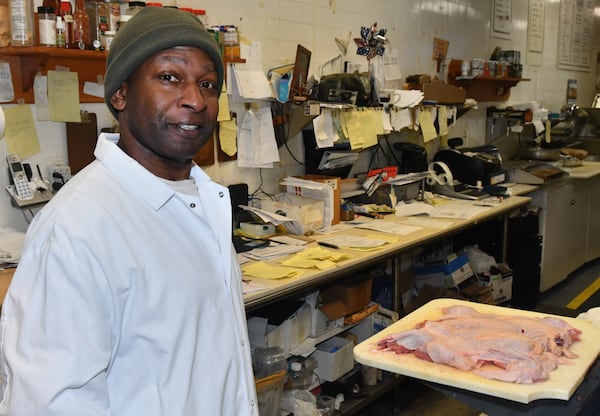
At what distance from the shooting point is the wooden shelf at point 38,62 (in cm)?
218

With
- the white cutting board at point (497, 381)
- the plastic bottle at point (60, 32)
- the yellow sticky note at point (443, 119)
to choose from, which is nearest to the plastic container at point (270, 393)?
the white cutting board at point (497, 381)

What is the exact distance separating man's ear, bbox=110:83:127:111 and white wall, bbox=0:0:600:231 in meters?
1.27

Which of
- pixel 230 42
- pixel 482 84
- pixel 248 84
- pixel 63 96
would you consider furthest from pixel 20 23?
pixel 482 84

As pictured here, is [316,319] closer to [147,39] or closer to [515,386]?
[515,386]

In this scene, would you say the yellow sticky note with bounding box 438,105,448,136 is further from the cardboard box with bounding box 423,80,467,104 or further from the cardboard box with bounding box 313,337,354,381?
the cardboard box with bounding box 313,337,354,381

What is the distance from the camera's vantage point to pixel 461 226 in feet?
10.9

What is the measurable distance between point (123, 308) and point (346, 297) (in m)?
1.97

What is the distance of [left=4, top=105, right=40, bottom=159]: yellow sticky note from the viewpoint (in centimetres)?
227

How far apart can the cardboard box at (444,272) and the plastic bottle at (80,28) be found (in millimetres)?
2389

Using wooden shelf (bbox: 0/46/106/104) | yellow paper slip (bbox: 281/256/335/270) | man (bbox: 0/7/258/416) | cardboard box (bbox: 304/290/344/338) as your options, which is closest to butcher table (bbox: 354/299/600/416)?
man (bbox: 0/7/258/416)

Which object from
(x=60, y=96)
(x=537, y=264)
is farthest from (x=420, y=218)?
(x=60, y=96)

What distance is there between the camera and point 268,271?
95.4 inches

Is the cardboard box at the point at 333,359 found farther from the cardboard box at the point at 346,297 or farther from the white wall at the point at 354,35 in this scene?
the white wall at the point at 354,35


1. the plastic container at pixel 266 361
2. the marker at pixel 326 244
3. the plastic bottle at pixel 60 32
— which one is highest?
the plastic bottle at pixel 60 32
